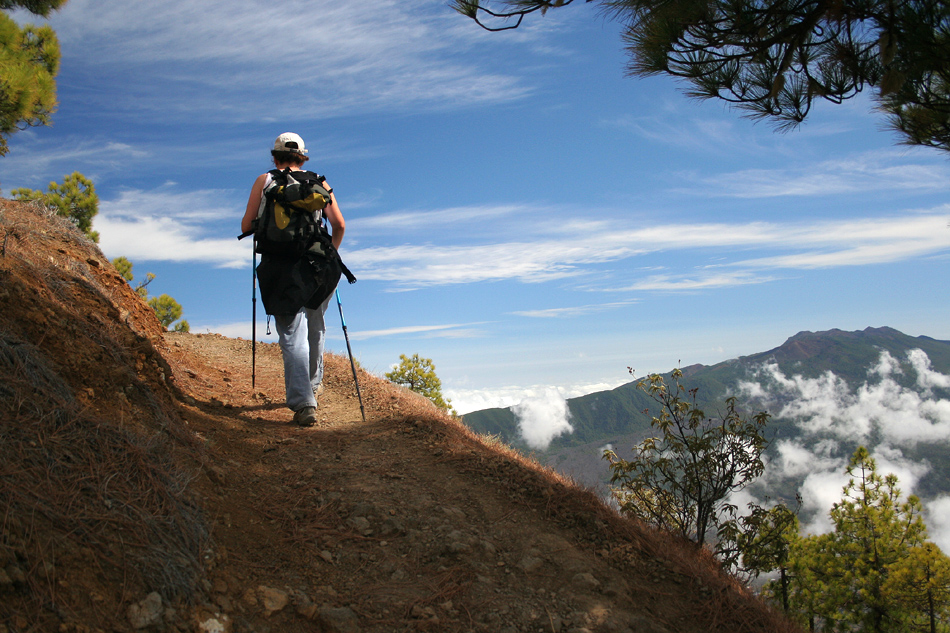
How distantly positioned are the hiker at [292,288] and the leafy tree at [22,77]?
24.7 feet

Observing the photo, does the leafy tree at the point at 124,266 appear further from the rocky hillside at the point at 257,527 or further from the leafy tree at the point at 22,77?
the rocky hillside at the point at 257,527

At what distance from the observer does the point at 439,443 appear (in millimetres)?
5336

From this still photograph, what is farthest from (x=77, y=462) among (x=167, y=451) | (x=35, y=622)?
(x=35, y=622)

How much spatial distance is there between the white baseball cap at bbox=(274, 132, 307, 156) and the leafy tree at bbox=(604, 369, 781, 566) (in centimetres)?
522

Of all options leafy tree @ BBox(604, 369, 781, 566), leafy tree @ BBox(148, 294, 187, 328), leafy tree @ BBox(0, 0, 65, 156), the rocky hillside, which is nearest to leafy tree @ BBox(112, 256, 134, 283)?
leafy tree @ BBox(148, 294, 187, 328)

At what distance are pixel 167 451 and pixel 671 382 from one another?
6611mm

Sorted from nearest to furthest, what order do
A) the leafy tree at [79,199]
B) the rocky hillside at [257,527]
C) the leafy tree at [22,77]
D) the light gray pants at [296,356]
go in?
the rocky hillside at [257,527] → the light gray pants at [296,356] → the leafy tree at [22,77] → the leafy tree at [79,199]

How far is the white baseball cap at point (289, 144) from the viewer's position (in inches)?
229

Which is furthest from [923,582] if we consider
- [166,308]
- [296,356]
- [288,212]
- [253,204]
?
[166,308]

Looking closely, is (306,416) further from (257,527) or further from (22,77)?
(22,77)

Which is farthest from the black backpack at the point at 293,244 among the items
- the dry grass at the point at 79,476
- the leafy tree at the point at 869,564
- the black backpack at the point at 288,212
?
the leafy tree at the point at 869,564

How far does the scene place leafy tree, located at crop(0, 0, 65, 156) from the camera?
9.85 m

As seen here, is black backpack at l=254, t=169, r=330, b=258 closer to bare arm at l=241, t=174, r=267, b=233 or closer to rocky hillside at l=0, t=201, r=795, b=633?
bare arm at l=241, t=174, r=267, b=233

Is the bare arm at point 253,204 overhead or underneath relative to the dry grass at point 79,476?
overhead
